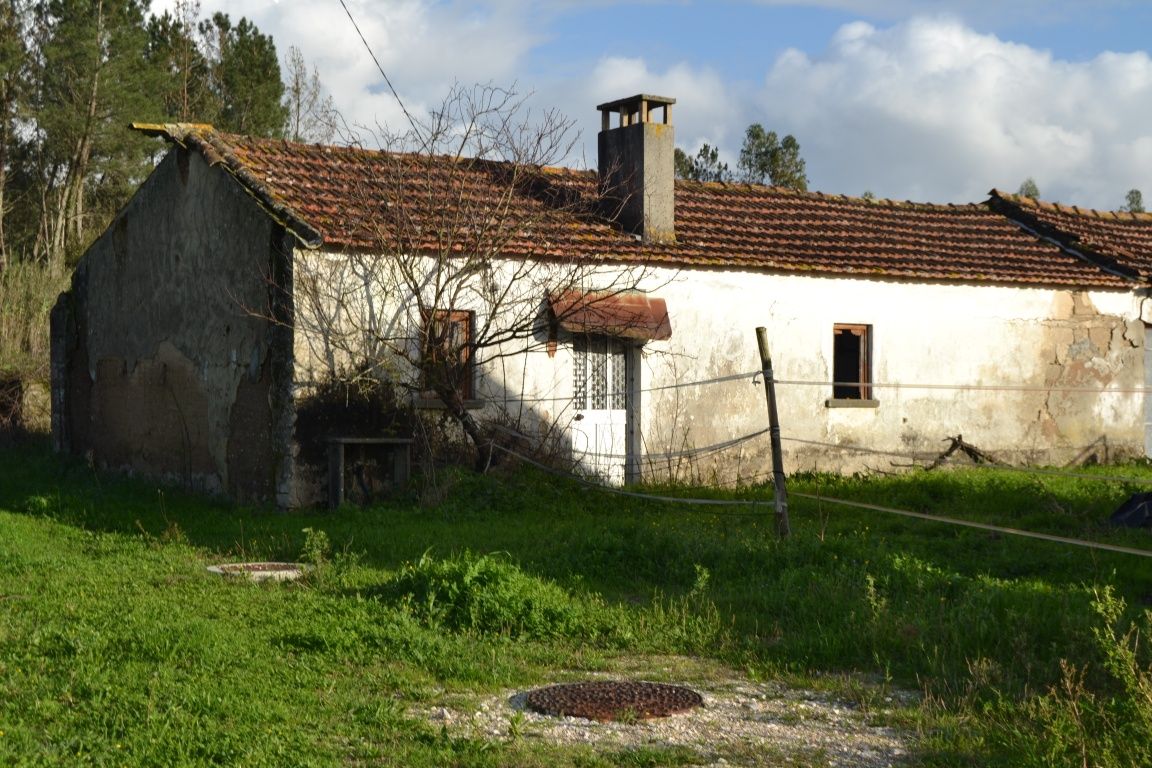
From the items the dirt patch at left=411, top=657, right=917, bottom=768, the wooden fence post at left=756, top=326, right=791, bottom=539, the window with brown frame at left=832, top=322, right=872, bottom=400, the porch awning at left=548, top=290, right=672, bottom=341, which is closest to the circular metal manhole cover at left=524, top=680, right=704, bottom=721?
the dirt patch at left=411, top=657, right=917, bottom=768

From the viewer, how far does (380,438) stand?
14500 millimetres

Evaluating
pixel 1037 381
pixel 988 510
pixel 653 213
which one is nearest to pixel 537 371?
pixel 653 213

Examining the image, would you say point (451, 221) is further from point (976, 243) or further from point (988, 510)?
point (976, 243)

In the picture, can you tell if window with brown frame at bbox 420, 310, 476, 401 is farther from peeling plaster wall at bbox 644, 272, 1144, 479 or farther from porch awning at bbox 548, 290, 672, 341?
peeling plaster wall at bbox 644, 272, 1144, 479

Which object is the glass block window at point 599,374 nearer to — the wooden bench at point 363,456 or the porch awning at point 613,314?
the porch awning at point 613,314

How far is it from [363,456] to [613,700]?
8.58 m

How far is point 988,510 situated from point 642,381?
464 cm

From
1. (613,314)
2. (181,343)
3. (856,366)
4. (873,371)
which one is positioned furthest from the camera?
(856,366)

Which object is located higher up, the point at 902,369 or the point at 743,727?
the point at 902,369

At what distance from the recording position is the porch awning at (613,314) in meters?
15.7

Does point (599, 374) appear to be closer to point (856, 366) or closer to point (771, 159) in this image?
point (856, 366)

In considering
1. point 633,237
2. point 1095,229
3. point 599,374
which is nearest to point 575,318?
point 599,374

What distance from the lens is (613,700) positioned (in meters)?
6.34

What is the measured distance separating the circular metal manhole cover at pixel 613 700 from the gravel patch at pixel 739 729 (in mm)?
57
